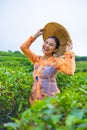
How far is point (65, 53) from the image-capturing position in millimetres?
5477

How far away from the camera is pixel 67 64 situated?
17.5 feet

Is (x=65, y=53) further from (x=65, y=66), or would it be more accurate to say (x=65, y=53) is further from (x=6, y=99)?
(x=6, y=99)

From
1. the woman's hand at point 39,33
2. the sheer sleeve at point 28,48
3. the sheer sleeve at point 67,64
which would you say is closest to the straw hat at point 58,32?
the woman's hand at point 39,33

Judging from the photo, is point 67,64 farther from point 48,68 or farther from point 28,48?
point 28,48

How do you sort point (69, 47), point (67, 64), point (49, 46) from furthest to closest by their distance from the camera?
point (69, 47)
point (49, 46)
point (67, 64)

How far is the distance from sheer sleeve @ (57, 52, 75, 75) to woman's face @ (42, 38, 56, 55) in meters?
0.16

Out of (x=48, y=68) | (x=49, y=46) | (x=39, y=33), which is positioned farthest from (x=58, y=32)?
(x=48, y=68)

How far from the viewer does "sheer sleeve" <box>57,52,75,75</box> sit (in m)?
5.32

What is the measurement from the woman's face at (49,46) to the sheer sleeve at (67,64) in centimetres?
16

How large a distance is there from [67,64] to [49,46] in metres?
0.34

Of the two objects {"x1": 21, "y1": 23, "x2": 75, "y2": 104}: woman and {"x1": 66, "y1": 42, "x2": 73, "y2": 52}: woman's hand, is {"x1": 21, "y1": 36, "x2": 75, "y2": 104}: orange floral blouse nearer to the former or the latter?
{"x1": 21, "y1": 23, "x2": 75, "y2": 104}: woman

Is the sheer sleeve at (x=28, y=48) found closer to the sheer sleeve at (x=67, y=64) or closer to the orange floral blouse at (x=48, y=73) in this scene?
the orange floral blouse at (x=48, y=73)

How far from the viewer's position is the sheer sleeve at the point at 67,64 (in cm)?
532

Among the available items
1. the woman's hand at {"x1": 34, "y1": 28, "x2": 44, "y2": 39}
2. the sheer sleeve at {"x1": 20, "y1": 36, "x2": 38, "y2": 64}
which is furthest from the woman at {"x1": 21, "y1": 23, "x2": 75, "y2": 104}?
the woman's hand at {"x1": 34, "y1": 28, "x2": 44, "y2": 39}
